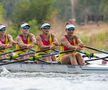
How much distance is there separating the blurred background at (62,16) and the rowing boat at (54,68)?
128 inches

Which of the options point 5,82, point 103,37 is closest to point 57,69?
point 5,82

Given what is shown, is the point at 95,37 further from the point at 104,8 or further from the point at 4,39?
the point at 4,39

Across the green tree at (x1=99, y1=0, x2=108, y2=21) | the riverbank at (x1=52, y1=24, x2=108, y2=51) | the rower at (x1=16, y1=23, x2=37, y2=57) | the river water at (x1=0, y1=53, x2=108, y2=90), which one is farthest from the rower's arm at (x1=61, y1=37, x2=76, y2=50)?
the green tree at (x1=99, y1=0, x2=108, y2=21)

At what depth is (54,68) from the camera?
542 inches

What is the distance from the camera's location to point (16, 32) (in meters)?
25.4

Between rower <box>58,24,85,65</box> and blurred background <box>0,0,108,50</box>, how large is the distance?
251 centimetres

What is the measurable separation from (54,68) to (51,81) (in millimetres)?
1184

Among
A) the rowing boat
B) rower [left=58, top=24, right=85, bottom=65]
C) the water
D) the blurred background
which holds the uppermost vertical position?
the blurred background

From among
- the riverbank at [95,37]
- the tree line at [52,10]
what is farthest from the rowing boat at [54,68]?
the tree line at [52,10]

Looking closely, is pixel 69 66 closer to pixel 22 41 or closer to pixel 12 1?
pixel 22 41

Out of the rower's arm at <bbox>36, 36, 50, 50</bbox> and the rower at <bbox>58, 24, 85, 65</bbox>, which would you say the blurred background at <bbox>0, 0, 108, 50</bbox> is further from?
the rower at <bbox>58, 24, 85, 65</bbox>

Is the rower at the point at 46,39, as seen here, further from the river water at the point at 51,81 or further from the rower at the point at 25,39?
the river water at the point at 51,81

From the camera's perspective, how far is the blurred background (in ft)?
89.2

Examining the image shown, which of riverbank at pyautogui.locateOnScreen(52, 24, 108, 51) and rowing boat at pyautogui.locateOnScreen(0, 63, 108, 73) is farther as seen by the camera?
riverbank at pyautogui.locateOnScreen(52, 24, 108, 51)
